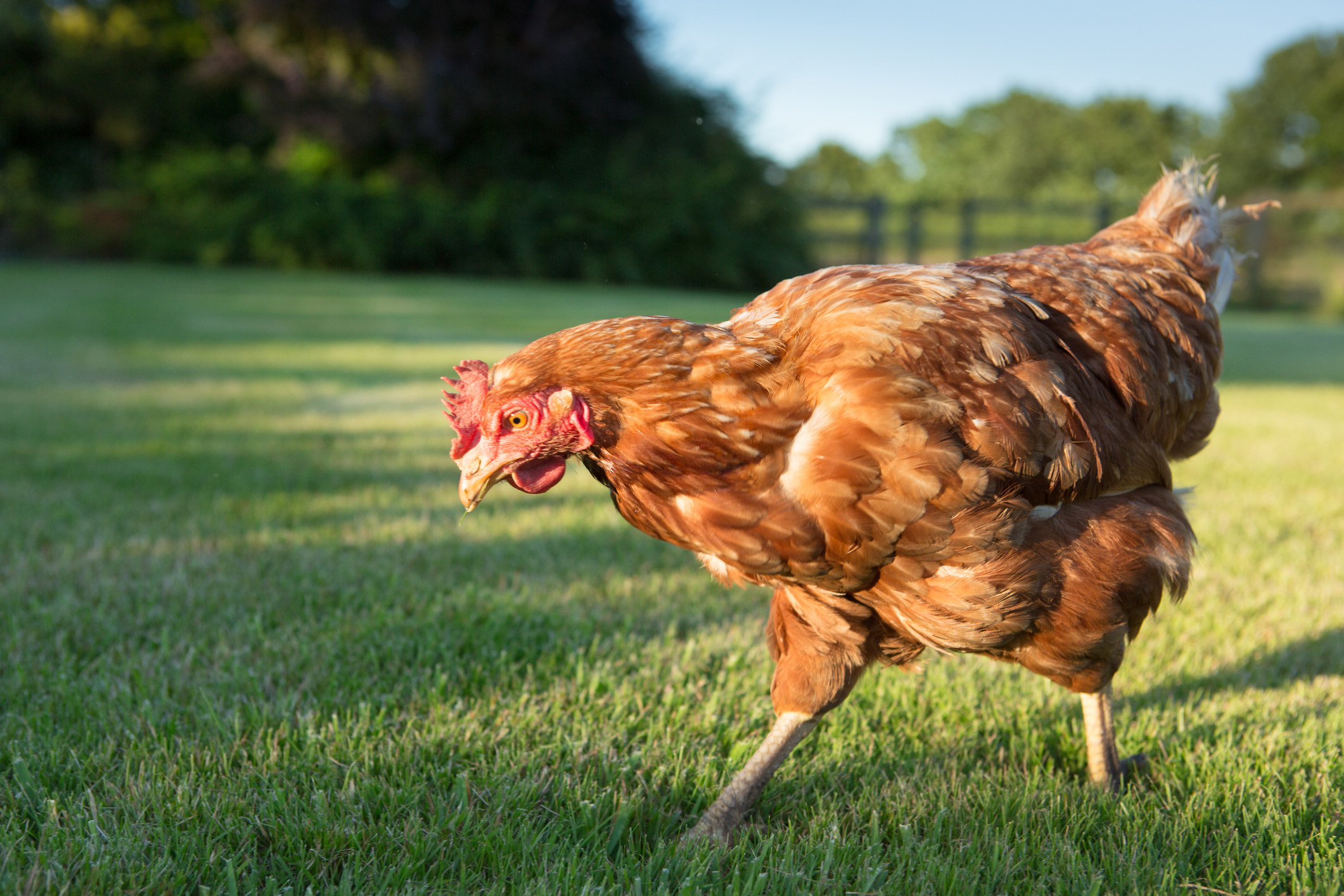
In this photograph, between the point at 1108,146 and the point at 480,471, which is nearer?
the point at 480,471

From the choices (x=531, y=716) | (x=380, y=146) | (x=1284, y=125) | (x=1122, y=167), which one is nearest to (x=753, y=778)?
(x=531, y=716)

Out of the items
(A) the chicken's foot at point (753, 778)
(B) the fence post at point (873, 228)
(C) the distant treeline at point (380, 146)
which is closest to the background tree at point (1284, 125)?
(B) the fence post at point (873, 228)

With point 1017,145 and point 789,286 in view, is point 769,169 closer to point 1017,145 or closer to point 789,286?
point 789,286

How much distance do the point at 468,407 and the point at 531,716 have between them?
891 millimetres

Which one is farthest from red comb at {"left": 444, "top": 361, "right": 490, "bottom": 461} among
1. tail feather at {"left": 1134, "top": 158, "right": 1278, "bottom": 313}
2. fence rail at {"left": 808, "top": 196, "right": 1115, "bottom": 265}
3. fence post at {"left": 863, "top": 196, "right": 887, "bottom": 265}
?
fence post at {"left": 863, "top": 196, "right": 887, "bottom": 265}

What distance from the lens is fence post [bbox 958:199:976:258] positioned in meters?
23.3

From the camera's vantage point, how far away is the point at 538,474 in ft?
5.77

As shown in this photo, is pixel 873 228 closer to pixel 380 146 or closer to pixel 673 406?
pixel 380 146

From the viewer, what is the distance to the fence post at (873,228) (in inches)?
903

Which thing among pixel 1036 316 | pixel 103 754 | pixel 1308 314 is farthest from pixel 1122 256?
pixel 1308 314

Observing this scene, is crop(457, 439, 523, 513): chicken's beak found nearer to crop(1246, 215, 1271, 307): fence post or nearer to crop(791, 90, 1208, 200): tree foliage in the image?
crop(1246, 215, 1271, 307): fence post

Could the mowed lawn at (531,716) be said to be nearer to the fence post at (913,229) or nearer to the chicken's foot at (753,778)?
the chicken's foot at (753,778)

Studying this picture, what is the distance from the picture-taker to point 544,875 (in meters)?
1.64

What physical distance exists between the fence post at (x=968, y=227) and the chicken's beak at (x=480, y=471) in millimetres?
23377
